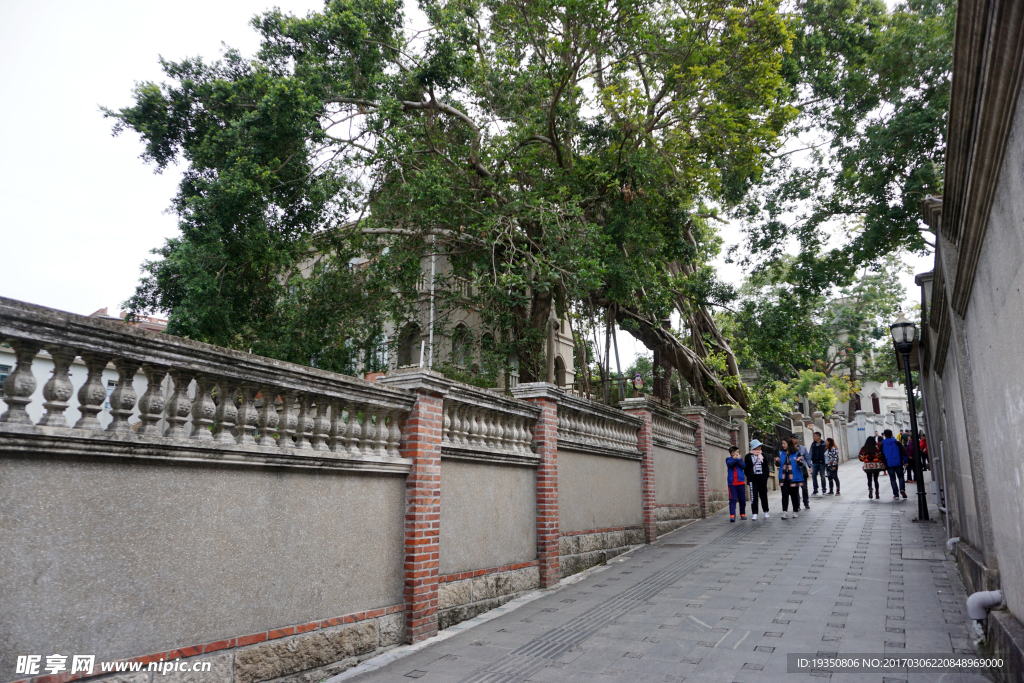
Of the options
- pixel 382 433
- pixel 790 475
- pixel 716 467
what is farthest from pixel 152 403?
pixel 716 467

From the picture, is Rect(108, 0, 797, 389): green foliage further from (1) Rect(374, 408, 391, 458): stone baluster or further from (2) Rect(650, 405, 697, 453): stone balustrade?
(1) Rect(374, 408, 391, 458): stone baluster

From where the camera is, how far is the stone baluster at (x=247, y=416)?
15.9 feet

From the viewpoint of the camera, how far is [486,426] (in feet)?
26.1

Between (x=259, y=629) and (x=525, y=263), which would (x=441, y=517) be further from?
(x=525, y=263)

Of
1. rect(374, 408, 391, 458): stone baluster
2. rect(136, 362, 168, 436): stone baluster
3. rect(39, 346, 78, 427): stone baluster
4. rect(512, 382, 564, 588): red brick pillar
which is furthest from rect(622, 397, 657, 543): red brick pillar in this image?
rect(39, 346, 78, 427): stone baluster

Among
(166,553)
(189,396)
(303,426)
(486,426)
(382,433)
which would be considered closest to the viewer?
(166,553)

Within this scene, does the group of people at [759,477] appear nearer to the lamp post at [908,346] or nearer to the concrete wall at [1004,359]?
the lamp post at [908,346]

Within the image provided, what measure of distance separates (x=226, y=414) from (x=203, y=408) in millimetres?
188

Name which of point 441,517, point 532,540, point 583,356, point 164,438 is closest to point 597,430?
point 532,540

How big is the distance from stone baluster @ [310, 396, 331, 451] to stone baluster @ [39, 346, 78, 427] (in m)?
1.98

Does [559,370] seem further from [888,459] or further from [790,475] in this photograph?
[888,459]

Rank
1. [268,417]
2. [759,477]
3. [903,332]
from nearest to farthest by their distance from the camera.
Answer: [268,417] < [903,332] < [759,477]

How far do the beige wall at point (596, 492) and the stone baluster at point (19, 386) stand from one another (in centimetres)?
700

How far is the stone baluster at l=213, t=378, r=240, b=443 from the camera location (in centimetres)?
468
